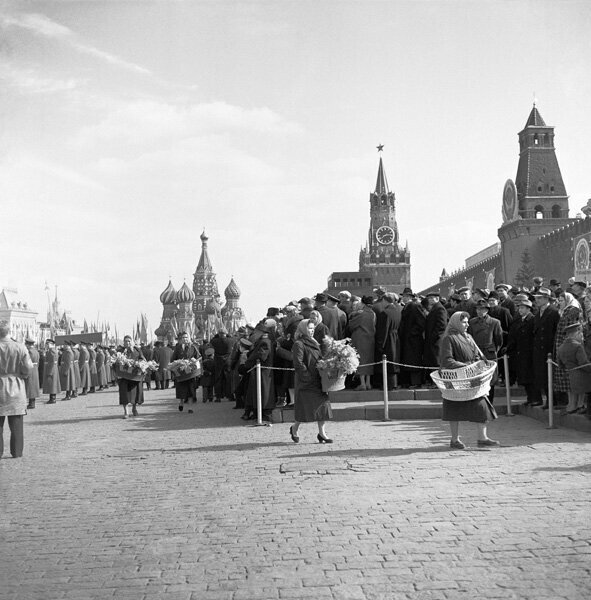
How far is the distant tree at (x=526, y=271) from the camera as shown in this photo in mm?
69750

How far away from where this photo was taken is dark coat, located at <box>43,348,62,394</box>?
75.2ft

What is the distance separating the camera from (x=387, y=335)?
581 inches

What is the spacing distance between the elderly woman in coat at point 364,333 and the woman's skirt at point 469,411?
5.21 meters

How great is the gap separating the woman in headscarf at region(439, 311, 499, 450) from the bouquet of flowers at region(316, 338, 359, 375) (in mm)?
1302

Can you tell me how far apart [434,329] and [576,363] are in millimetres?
4024

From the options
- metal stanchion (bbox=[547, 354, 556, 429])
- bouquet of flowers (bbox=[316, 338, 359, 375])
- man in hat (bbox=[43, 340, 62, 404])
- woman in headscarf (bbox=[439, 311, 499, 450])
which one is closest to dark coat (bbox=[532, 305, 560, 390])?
metal stanchion (bbox=[547, 354, 556, 429])

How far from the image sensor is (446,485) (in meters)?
7.35

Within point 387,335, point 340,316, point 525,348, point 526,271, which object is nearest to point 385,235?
point 526,271

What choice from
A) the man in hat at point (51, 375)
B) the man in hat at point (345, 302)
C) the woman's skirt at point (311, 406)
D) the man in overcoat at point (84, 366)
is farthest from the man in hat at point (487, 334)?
the man in overcoat at point (84, 366)

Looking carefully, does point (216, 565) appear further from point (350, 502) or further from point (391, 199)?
point (391, 199)

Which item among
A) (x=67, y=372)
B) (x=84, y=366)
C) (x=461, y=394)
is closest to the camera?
(x=461, y=394)

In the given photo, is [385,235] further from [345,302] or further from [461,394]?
[461,394]

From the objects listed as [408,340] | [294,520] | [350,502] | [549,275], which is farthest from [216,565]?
[549,275]

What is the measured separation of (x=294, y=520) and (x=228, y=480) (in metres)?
Answer: 1.96
